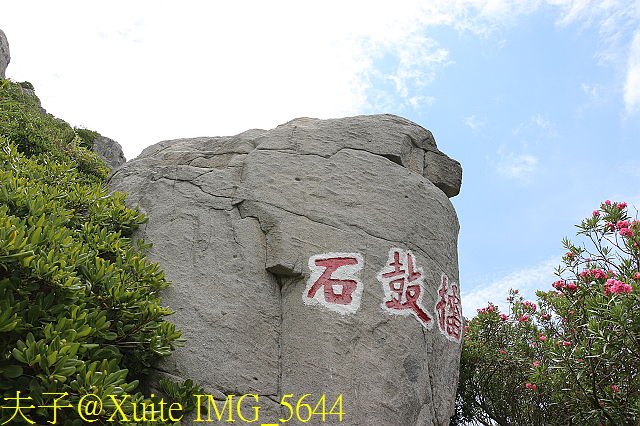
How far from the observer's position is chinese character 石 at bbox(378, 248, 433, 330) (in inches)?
162

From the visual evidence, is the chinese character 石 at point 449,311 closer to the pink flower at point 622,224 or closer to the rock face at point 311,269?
the rock face at point 311,269

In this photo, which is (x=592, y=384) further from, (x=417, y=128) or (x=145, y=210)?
(x=145, y=210)

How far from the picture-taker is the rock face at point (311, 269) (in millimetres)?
3646

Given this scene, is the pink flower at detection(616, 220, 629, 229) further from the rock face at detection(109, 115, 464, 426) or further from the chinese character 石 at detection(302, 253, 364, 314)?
the chinese character 石 at detection(302, 253, 364, 314)

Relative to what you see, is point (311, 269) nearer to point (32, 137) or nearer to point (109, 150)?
point (32, 137)

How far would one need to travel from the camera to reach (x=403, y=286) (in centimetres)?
423

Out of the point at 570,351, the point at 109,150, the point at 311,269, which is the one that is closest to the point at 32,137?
the point at 311,269

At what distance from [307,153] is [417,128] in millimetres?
1616

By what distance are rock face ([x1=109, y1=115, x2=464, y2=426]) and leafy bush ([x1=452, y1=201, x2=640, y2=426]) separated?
139 cm

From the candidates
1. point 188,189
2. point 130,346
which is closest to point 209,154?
point 188,189

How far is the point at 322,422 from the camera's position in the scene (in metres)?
3.50

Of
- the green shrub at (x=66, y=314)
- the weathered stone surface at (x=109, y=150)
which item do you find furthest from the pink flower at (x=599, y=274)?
the weathered stone surface at (x=109, y=150)

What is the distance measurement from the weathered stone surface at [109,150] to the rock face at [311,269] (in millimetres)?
8518

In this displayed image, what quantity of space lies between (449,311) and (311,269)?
1.58 metres
